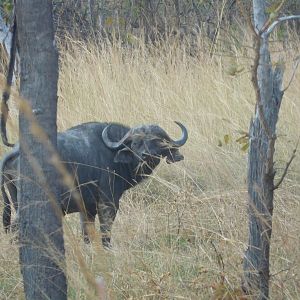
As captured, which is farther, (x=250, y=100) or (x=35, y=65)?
(x=250, y=100)

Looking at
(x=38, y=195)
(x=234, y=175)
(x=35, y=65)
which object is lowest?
(x=234, y=175)

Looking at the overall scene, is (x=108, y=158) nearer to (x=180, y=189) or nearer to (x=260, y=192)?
(x=180, y=189)

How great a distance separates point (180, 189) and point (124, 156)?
1.50 feet

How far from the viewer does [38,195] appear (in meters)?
3.10

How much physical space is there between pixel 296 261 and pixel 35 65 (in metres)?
1.49

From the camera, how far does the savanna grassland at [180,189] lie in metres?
3.68

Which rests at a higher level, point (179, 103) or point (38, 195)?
point (38, 195)

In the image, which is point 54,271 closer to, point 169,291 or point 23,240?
point 23,240

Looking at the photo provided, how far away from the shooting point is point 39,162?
10.1 ft

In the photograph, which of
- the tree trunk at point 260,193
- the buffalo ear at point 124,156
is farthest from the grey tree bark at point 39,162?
the buffalo ear at point 124,156

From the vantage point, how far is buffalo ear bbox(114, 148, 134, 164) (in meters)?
5.73

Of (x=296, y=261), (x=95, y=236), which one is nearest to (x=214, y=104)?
(x=296, y=261)

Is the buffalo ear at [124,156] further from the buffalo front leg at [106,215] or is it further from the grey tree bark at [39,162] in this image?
the grey tree bark at [39,162]

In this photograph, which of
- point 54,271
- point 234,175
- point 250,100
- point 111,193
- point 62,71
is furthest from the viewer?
point 62,71
